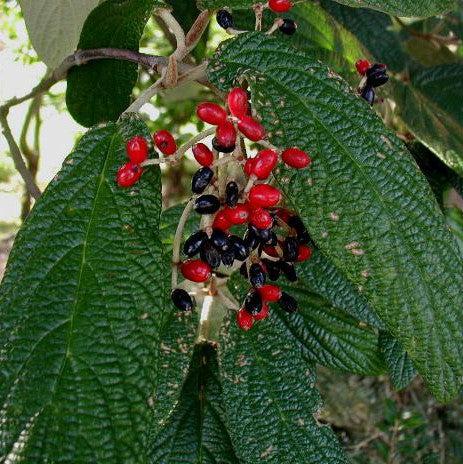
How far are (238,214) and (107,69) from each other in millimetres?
450

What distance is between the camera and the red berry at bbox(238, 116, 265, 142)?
0.62 meters

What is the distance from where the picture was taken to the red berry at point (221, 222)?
26.2 inches

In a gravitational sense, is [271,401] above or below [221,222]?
below

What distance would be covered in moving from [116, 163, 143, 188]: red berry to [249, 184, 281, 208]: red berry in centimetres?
11

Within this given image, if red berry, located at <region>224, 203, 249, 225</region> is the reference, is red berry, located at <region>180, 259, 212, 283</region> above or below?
below

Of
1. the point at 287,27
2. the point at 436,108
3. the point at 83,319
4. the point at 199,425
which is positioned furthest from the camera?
the point at 436,108

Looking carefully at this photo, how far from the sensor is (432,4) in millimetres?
723

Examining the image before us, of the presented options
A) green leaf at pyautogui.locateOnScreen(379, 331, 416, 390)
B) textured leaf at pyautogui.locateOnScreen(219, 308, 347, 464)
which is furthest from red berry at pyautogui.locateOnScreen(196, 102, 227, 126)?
green leaf at pyautogui.locateOnScreen(379, 331, 416, 390)

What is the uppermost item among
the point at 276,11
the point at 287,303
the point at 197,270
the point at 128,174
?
the point at 276,11

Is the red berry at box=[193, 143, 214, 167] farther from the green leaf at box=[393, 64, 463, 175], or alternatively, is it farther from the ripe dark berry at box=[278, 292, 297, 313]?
the green leaf at box=[393, 64, 463, 175]

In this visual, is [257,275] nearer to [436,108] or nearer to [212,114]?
[212,114]

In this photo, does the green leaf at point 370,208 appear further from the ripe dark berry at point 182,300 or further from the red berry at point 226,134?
the ripe dark berry at point 182,300

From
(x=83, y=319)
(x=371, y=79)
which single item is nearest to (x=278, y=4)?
(x=371, y=79)

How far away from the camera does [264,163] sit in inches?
24.5
